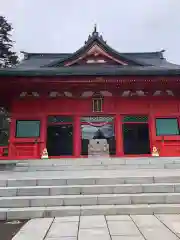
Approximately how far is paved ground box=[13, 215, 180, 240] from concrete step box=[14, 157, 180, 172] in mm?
4639

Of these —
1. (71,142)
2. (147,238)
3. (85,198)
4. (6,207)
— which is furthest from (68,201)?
(71,142)

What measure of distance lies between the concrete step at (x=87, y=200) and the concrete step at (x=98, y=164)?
12.4 feet

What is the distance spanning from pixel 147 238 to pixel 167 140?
30.4 ft

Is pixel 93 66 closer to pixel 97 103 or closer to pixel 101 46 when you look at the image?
pixel 101 46

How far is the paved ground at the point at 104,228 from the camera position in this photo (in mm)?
4211

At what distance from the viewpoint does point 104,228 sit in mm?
4668

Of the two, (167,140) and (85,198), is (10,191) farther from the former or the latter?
(167,140)

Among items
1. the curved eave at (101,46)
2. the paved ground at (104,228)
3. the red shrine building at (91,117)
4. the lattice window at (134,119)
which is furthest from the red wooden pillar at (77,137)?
the paved ground at (104,228)

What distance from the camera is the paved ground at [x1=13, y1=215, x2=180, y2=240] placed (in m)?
4.21

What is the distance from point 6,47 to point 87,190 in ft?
129

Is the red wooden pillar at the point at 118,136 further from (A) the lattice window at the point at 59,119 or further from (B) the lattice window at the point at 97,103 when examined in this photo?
(A) the lattice window at the point at 59,119

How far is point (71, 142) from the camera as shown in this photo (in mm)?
13000

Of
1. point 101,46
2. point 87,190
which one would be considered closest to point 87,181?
point 87,190

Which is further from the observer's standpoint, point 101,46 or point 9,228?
point 101,46
